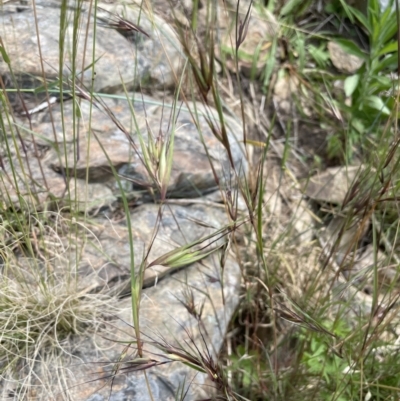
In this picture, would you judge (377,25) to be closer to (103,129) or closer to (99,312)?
(103,129)

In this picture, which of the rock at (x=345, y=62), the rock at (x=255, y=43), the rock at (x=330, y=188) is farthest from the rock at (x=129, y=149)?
the rock at (x=345, y=62)

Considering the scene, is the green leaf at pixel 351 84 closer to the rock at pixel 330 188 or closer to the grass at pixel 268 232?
the grass at pixel 268 232

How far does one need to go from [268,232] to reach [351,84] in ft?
2.53

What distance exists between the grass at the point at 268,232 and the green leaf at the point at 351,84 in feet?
0.03

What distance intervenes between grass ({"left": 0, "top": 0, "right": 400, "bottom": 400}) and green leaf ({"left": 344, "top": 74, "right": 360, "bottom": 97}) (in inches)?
0.4

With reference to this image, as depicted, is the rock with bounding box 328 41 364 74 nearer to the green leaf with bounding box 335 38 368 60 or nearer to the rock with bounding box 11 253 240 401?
the green leaf with bounding box 335 38 368 60

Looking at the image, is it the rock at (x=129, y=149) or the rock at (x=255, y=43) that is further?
the rock at (x=255, y=43)

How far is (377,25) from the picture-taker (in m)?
2.11

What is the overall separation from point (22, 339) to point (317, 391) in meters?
0.76

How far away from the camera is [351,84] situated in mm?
2221

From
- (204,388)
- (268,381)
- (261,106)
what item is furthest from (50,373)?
(261,106)

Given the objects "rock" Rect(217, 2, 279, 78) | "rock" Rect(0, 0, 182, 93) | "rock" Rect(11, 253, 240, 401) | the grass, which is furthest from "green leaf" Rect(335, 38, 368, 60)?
"rock" Rect(11, 253, 240, 401)

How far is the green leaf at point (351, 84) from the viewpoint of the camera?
221cm

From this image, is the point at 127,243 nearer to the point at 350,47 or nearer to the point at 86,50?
the point at 86,50
